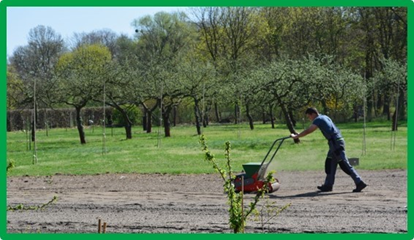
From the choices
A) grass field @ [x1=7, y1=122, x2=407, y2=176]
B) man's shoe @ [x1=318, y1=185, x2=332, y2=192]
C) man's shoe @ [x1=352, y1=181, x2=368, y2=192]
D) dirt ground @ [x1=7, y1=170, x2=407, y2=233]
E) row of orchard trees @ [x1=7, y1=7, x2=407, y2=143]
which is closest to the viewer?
dirt ground @ [x1=7, y1=170, x2=407, y2=233]

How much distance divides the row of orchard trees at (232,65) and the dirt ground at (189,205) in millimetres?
12366

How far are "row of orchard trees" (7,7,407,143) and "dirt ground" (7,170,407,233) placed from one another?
12366mm

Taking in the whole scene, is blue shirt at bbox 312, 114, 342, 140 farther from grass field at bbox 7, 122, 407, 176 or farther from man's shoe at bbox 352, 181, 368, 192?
grass field at bbox 7, 122, 407, 176

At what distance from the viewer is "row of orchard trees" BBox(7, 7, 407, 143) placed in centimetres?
2859

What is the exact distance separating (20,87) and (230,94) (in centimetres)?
1144

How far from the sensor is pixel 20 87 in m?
31.0

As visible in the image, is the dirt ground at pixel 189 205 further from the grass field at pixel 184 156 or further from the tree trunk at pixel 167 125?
the tree trunk at pixel 167 125

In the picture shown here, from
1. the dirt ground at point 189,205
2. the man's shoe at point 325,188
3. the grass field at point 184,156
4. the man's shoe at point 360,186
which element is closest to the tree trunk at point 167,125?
the grass field at point 184,156

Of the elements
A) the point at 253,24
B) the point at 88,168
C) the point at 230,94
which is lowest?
the point at 88,168

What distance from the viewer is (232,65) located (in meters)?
44.6

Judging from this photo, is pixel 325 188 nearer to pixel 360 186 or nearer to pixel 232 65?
pixel 360 186

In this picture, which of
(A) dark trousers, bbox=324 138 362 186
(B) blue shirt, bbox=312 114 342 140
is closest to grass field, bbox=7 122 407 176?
(A) dark trousers, bbox=324 138 362 186

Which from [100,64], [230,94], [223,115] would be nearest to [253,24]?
[223,115]

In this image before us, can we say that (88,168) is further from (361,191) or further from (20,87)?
(20,87)
